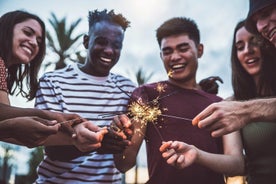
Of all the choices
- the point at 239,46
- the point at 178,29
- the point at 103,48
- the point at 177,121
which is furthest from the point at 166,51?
the point at 177,121

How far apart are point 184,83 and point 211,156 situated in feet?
4.68

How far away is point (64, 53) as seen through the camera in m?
22.2

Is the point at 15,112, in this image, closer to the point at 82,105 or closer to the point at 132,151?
the point at 82,105

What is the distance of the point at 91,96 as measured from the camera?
475cm

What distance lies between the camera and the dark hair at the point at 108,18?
5.36 m

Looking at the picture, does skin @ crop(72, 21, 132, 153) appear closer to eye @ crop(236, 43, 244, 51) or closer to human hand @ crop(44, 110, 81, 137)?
human hand @ crop(44, 110, 81, 137)

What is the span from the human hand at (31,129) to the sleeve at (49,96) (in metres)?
1.53

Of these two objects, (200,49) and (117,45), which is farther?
(200,49)

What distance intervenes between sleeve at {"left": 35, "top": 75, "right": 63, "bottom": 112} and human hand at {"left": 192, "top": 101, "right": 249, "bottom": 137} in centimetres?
241

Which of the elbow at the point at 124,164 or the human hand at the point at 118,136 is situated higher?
the human hand at the point at 118,136

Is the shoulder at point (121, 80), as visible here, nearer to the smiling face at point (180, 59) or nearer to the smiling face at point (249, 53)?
the smiling face at point (180, 59)

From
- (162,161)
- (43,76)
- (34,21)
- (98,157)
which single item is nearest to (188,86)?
(162,161)

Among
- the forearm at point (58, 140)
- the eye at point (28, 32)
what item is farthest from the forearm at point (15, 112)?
Result: the eye at point (28, 32)

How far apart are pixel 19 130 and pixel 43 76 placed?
2108 millimetres
